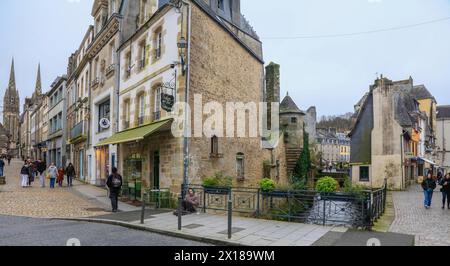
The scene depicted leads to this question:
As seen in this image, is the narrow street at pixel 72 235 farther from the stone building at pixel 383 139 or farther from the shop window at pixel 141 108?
the stone building at pixel 383 139

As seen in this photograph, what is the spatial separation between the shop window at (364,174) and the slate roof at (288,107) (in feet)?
22.2

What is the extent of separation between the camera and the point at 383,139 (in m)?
26.1

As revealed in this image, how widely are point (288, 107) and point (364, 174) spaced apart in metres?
8.26

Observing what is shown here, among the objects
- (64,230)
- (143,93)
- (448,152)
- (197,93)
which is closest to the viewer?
(64,230)

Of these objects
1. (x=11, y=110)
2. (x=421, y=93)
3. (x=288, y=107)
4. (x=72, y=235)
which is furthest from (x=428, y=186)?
(x=11, y=110)

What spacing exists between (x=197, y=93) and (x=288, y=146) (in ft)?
44.0

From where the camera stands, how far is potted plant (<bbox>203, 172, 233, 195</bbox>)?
35.6 ft

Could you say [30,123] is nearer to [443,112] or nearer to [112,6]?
[112,6]

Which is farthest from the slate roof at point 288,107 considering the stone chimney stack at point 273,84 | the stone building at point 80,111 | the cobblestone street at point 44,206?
the cobblestone street at point 44,206

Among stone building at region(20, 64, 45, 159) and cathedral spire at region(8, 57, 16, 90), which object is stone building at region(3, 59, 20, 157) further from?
stone building at region(20, 64, 45, 159)

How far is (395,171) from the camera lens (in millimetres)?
25141

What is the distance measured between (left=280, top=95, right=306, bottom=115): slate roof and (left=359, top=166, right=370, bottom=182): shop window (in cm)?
677

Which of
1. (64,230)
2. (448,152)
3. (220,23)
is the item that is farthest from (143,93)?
(448,152)
